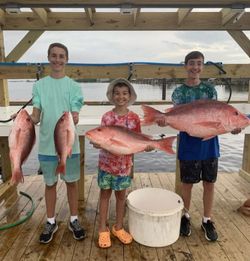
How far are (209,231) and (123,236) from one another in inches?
37.0

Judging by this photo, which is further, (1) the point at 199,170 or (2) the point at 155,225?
(1) the point at 199,170

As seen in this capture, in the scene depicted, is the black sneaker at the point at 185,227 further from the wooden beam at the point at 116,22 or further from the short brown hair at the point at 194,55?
the wooden beam at the point at 116,22

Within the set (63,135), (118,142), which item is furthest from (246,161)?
(63,135)

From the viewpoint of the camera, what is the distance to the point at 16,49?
4621mm

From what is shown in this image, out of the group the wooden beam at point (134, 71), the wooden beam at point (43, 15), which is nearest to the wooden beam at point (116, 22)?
the wooden beam at point (43, 15)

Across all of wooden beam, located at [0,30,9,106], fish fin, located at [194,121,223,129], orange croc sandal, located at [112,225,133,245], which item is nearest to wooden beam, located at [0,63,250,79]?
wooden beam, located at [0,30,9,106]

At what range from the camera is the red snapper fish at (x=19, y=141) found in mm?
2424

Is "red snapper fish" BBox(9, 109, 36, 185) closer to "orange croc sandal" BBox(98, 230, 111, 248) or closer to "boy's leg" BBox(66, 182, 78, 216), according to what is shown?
"boy's leg" BBox(66, 182, 78, 216)

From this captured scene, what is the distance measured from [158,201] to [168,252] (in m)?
0.61

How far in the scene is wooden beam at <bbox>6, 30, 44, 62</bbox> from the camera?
4620 millimetres

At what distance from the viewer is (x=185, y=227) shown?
3330 mm

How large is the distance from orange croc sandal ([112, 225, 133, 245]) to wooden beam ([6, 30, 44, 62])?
308 centimetres

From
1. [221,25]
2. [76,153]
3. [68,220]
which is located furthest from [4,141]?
[221,25]

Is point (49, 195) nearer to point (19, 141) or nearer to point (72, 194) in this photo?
point (72, 194)
